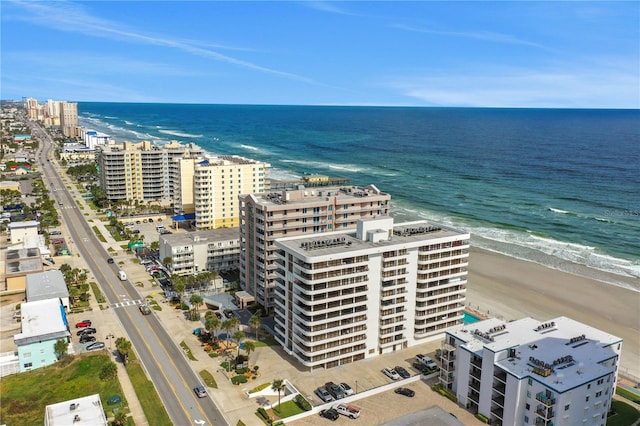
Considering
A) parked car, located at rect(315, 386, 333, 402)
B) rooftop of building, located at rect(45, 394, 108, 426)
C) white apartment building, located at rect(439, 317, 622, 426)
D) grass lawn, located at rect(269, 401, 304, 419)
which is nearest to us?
white apartment building, located at rect(439, 317, 622, 426)

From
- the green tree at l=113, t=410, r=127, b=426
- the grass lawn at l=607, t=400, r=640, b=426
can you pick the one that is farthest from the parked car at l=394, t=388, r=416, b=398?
the green tree at l=113, t=410, r=127, b=426

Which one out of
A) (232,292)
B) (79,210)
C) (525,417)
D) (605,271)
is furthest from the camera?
(79,210)

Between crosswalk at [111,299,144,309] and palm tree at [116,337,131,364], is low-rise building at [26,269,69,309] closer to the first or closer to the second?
crosswalk at [111,299,144,309]

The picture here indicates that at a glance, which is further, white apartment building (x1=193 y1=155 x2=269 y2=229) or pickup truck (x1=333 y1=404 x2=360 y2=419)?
white apartment building (x1=193 y1=155 x2=269 y2=229)

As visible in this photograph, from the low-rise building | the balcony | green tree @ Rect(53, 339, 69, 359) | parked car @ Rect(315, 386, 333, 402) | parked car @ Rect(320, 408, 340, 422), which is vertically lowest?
parked car @ Rect(320, 408, 340, 422)

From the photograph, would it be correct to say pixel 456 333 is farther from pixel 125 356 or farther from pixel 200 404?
pixel 125 356

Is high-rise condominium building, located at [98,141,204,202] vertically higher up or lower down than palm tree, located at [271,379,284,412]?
higher up

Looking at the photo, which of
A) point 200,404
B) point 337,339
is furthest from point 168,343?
point 337,339

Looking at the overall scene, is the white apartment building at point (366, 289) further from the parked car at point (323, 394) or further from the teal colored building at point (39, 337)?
the teal colored building at point (39, 337)
